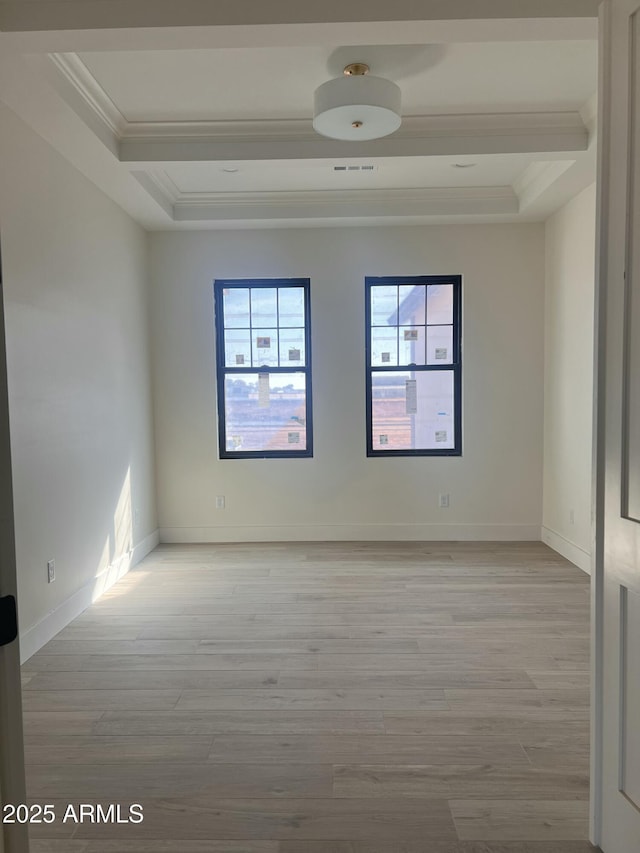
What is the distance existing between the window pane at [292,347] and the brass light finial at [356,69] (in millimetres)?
2460

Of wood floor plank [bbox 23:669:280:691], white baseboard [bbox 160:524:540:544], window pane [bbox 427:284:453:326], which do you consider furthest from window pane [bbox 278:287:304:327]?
wood floor plank [bbox 23:669:280:691]

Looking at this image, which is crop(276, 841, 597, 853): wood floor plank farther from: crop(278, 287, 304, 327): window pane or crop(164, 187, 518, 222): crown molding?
crop(164, 187, 518, 222): crown molding

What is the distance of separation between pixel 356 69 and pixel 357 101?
0.72 ft

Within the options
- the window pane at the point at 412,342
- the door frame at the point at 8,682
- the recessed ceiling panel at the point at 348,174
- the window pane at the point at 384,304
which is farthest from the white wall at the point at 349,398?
the door frame at the point at 8,682

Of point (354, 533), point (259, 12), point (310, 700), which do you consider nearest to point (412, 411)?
point (354, 533)

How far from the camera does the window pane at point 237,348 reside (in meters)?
5.13

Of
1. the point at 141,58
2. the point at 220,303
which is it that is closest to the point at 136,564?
the point at 220,303

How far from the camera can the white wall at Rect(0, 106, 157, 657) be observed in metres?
2.87

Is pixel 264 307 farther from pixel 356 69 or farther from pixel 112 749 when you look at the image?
pixel 112 749

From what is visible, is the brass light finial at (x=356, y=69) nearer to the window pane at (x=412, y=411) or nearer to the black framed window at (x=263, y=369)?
the black framed window at (x=263, y=369)

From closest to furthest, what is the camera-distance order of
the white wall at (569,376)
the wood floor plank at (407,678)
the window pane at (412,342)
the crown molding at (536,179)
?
1. the wood floor plank at (407,678)
2. the crown molding at (536,179)
3. the white wall at (569,376)
4. the window pane at (412,342)

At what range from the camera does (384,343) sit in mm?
5070

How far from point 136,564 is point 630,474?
13.2ft

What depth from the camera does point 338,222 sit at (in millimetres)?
4805
